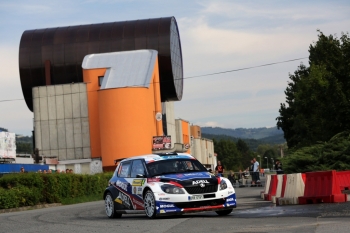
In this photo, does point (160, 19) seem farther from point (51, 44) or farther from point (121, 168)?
point (121, 168)

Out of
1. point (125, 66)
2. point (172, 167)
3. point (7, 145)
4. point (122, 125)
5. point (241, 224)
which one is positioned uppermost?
point (125, 66)

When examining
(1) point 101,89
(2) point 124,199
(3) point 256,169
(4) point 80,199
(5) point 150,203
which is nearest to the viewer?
(5) point 150,203

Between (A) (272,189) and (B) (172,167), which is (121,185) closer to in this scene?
(B) (172,167)

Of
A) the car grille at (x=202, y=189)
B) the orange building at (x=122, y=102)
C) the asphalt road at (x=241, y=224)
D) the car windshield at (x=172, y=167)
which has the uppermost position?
the orange building at (x=122, y=102)

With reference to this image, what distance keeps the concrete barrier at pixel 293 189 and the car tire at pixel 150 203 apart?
4452mm

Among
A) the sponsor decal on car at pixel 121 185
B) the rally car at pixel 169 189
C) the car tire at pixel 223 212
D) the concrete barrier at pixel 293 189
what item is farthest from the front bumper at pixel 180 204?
the concrete barrier at pixel 293 189

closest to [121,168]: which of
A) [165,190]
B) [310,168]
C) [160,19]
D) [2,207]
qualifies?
[165,190]

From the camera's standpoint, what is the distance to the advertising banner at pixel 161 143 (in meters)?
70.4

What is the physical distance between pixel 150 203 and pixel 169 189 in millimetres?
635

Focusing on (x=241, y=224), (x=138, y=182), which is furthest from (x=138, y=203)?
(x=241, y=224)

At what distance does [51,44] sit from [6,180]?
53575 mm

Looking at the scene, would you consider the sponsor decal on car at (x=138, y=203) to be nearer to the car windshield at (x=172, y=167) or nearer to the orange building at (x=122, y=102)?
the car windshield at (x=172, y=167)

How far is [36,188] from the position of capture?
3191cm

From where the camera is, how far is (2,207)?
2939 centimetres
